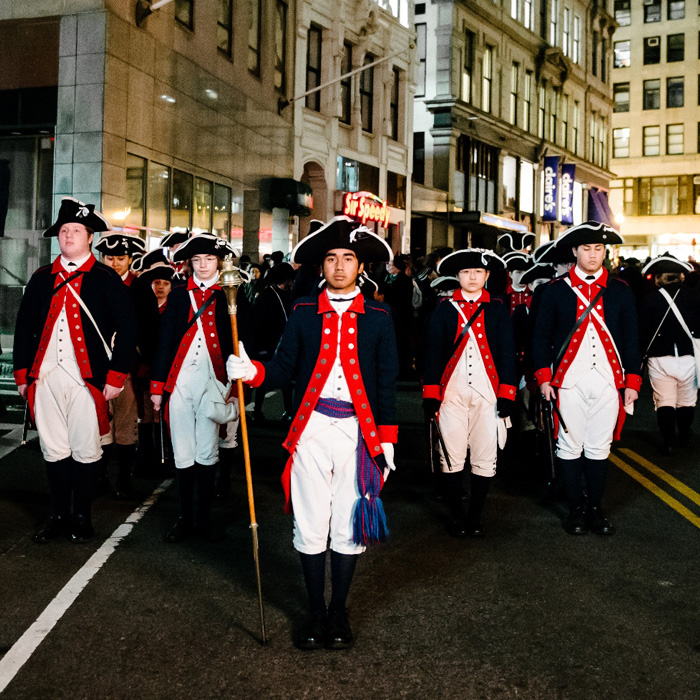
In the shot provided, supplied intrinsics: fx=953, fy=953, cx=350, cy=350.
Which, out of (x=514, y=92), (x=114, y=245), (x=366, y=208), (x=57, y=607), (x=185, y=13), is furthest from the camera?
(x=514, y=92)

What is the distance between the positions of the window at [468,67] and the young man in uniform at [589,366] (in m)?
33.3

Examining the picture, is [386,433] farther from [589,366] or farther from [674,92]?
[674,92]

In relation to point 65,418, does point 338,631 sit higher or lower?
lower

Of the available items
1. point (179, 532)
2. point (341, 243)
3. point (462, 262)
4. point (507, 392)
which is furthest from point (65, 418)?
point (507, 392)

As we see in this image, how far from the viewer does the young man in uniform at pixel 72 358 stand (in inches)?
249

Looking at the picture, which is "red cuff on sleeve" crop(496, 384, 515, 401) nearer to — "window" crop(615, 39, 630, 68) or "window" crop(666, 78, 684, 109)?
"window" crop(666, 78, 684, 109)

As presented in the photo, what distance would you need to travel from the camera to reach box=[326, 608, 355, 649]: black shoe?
4609 millimetres

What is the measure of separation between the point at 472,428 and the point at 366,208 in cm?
2351

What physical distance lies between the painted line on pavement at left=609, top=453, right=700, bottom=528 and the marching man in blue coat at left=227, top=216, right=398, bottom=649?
3.43 m

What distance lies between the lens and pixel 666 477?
8922 mm

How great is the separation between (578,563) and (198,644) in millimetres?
2649

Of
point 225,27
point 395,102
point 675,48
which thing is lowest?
point 225,27

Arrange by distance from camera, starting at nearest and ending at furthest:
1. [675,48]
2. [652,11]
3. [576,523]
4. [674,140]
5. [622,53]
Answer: [576,523], [674,140], [675,48], [652,11], [622,53]

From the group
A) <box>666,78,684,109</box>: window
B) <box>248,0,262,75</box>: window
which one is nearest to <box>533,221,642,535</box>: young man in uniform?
<box>248,0,262,75</box>: window
